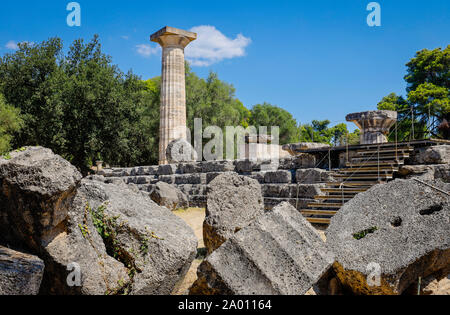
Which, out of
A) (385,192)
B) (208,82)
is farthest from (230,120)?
(385,192)

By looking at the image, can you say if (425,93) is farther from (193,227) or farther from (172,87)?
(193,227)

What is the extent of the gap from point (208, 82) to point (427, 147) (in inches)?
1065

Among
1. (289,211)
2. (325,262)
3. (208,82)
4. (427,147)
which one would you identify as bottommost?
(325,262)

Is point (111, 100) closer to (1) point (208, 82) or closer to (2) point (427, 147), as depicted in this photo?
(1) point (208, 82)

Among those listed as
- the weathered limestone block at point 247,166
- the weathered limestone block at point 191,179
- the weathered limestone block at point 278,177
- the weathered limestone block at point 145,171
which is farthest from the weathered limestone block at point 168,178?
the weathered limestone block at point 278,177

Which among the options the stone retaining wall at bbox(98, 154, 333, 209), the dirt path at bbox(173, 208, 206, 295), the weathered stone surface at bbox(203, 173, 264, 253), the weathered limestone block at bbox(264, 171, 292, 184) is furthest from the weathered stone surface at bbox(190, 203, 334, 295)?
the weathered limestone block at bbox(264, 171, 292, 184)

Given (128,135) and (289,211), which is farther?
(128,135)

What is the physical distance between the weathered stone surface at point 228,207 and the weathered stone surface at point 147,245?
0.84m

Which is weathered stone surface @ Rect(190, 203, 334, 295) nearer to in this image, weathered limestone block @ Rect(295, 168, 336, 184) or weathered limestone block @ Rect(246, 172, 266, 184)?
weathered limestone block @ Rect(295, 168, 336, 184)

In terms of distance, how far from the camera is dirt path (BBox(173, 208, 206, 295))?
406 cm

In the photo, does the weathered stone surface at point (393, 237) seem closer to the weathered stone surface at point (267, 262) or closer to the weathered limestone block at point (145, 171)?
the weathered stone surface at point (267, 262)

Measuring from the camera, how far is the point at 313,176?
8859 mm

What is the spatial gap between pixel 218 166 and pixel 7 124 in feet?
39.3

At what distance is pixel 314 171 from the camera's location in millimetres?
8844
